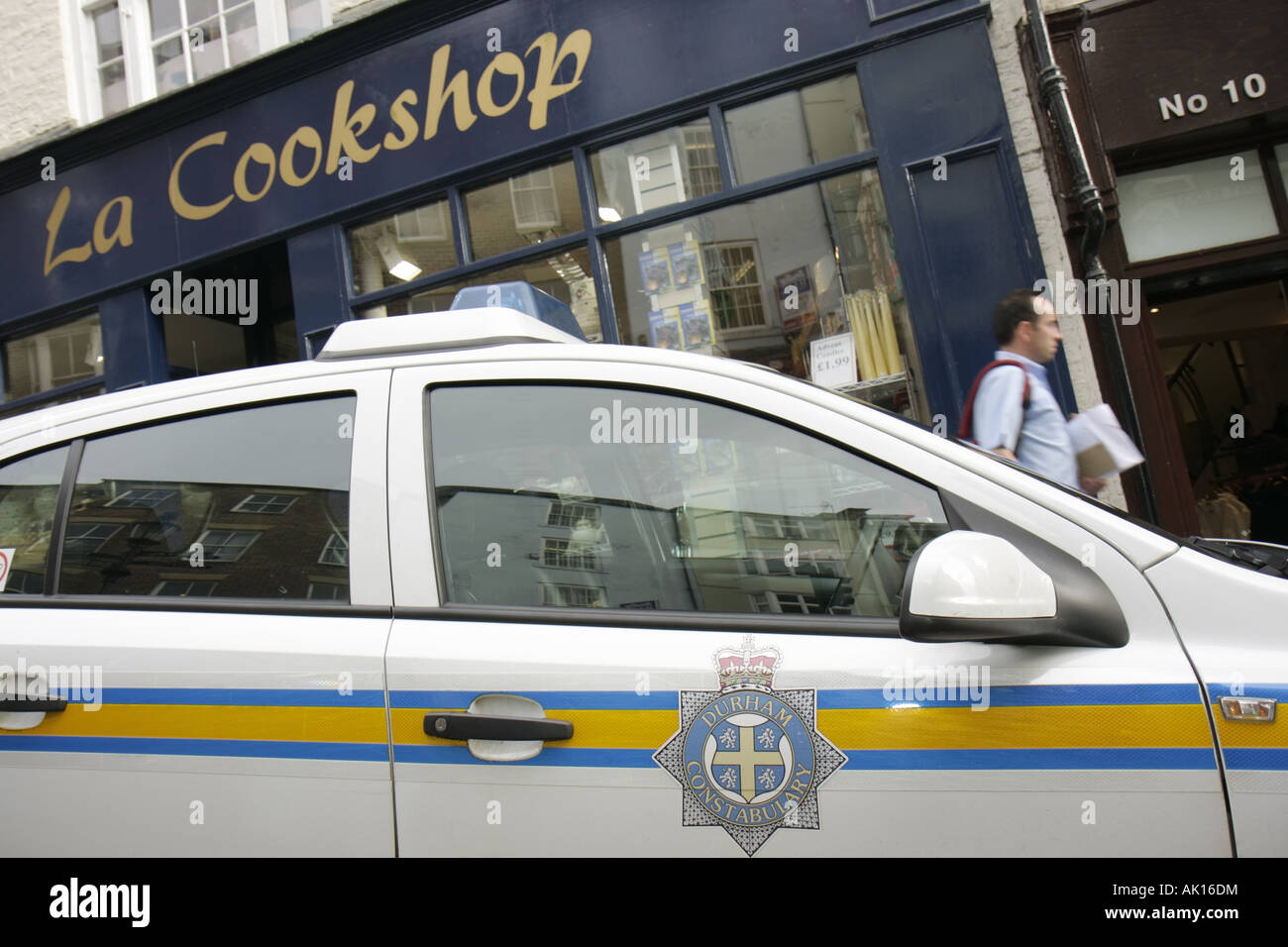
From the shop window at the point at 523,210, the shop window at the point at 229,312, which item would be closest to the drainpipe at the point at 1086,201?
the shop window at the point at 523,210

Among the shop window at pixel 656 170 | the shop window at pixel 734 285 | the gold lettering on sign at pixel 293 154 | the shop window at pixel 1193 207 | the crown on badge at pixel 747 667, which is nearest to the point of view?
the crown on badge at pixel 747 667

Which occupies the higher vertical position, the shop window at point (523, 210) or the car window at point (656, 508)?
the shop window at point (523, 210)

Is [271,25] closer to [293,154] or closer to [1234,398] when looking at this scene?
[293,154]

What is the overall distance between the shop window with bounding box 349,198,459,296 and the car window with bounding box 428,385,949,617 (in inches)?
204

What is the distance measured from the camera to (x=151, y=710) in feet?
5.51

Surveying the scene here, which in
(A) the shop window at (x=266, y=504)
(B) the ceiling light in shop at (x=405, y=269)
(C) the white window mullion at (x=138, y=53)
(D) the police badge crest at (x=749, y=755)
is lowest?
(D) the police badge crest at (x=749, y=755)

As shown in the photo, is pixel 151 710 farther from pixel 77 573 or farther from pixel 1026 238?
pixel 1026 238

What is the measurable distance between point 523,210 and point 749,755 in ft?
18.4

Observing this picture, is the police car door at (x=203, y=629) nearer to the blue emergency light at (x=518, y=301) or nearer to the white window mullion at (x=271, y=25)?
the blue emergency light at (x=518, y=301)

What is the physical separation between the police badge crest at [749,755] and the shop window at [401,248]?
5698mm

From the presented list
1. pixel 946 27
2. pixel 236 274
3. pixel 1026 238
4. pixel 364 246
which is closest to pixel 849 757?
pixel 1026 238

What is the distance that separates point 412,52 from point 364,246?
4.89 feet

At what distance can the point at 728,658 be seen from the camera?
1.56m

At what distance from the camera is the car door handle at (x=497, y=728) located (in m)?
1.55
